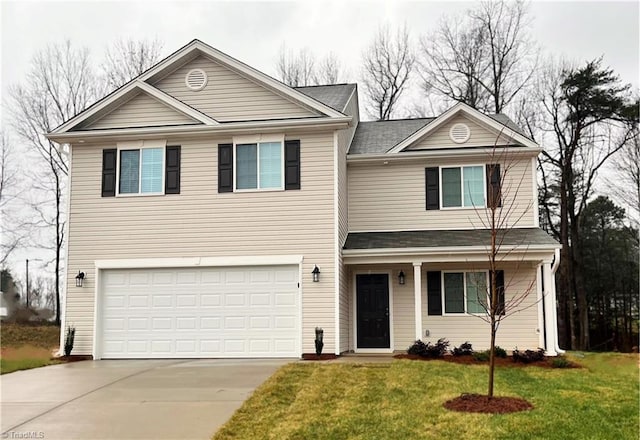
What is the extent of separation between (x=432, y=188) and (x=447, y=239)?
1720 mm

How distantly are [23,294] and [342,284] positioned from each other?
26354 millimetres

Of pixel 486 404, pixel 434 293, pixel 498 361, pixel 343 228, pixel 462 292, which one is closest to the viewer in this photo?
pixel 486 404

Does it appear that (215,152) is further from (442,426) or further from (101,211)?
(442,426)

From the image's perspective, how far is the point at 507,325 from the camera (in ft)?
51.0

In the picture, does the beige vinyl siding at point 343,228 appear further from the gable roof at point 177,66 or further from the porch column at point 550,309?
the porch column at point 550,309

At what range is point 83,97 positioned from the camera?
27953 mm

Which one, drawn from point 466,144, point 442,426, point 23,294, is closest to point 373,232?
point 466,144

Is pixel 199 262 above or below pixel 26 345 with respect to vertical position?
above

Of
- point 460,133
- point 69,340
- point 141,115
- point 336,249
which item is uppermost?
point 141,115

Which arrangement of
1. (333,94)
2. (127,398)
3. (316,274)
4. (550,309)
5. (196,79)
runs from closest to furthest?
1. (127,398)
2. (316,274)
3. (550,309)
4. (196,79)
5. (333,94)

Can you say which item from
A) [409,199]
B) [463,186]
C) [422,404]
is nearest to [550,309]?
[463,186]

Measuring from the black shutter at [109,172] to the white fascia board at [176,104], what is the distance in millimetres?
1686

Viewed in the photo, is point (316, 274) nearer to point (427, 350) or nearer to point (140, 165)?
point (427, 350)

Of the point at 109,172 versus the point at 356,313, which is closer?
the point at 109,172
